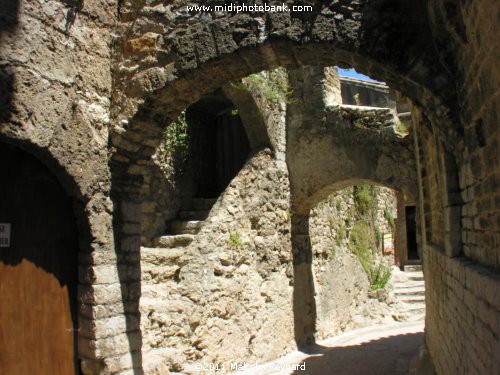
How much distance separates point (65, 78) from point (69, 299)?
1.70 metres

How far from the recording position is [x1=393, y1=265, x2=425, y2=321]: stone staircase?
390 inches

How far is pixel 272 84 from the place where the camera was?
7398 mm

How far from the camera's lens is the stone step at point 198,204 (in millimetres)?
7027

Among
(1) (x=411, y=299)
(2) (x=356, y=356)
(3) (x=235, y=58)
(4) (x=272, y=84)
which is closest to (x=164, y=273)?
(3) (x=235, y=58)

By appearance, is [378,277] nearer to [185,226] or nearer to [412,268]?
[412,268]

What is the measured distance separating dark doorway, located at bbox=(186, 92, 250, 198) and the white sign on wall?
4.45 metres

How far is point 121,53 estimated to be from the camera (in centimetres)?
392

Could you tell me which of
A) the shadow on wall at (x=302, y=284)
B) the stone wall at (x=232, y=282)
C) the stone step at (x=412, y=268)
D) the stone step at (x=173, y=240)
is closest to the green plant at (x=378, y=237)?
the stone step at (x=412, y=268)

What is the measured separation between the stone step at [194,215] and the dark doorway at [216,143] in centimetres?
88

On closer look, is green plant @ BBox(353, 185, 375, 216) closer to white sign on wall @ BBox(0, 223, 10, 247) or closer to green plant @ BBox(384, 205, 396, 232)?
green plant @ BBox(384, 205, 396, 232)

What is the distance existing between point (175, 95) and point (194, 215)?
313 centimetres

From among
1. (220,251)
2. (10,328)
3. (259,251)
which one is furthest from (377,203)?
(10,328)

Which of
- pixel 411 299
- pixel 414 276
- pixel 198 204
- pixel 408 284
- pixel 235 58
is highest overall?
pixel 235 58

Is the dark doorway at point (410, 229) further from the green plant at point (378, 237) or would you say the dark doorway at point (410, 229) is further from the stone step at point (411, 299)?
the green plant at point (378, 237)
